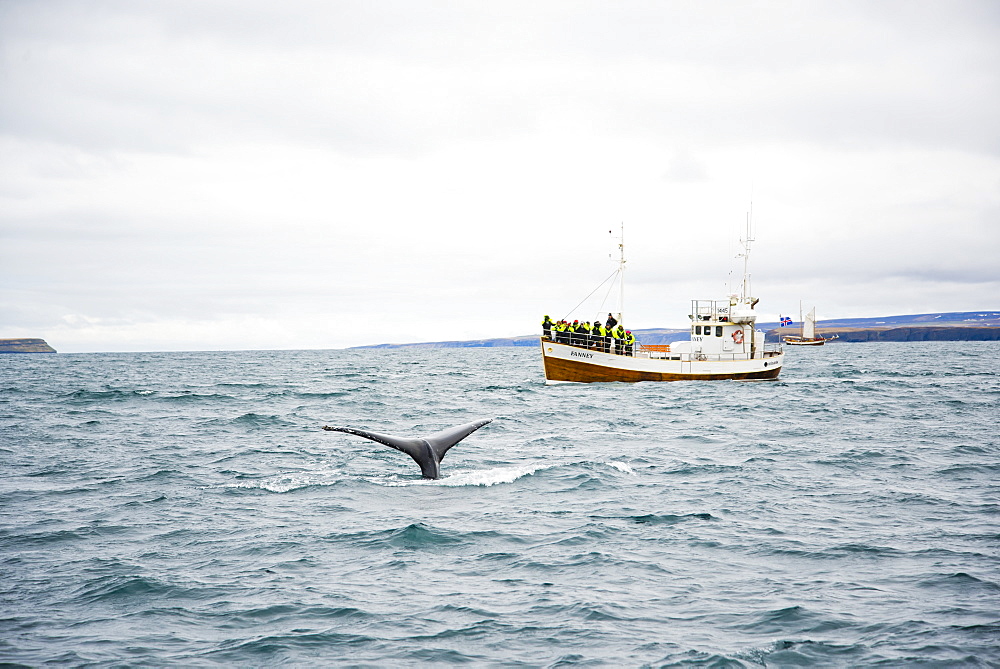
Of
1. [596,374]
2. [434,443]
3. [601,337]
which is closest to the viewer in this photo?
[434,443]

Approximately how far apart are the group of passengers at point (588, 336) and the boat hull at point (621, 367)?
51 cm

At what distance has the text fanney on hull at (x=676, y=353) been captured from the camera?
45844mm

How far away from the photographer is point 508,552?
10.8m

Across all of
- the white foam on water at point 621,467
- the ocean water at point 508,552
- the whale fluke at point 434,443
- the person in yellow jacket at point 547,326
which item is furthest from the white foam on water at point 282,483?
the person in yellow jacket at point 547,326

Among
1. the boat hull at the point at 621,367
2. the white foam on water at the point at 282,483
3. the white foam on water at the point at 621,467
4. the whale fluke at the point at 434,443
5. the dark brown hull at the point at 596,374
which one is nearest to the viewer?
the whale fluke at the point at 434,443

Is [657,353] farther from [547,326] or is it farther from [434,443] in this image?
[434,443]

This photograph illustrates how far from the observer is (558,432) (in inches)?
973

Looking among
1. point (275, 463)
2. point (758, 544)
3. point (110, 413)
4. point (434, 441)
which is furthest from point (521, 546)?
point (110, 413)

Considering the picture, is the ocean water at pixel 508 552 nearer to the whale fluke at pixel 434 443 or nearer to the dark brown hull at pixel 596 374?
the whale fluke at pixel 434 443

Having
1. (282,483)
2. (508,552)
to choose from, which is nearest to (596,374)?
(282,483)

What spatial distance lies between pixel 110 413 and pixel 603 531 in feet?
91.8

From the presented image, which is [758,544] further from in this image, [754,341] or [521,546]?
[754,341]

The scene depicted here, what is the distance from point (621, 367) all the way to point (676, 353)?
16.3ft

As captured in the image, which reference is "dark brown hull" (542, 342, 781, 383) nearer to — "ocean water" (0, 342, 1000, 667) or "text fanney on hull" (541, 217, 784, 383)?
"text fanney on hull" (541, 217, 784, 383)
